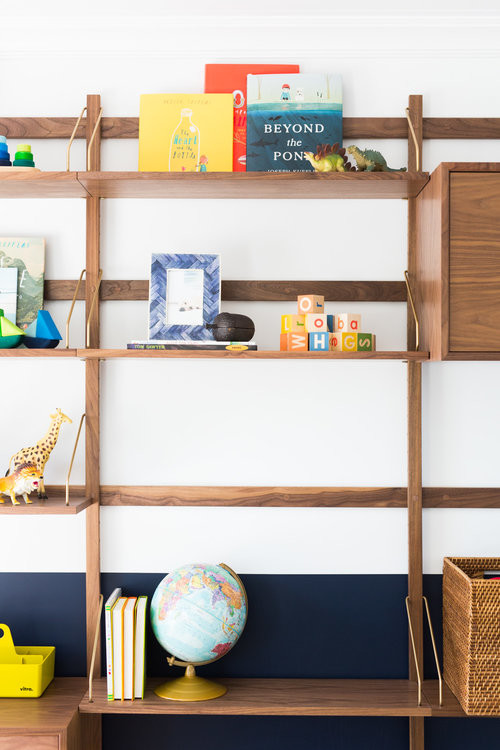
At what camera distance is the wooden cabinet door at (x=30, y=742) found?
170 cm

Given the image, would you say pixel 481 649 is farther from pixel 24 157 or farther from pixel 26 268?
pixel 24 157

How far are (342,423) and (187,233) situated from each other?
0.72m

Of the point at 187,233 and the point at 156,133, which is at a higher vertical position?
the point at 156,133

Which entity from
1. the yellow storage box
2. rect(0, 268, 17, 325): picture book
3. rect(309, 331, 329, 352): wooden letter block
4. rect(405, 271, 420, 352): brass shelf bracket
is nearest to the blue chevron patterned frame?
rect(309, 331, 329, 352): wooden letter block

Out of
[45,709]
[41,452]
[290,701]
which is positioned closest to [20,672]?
[45,709]

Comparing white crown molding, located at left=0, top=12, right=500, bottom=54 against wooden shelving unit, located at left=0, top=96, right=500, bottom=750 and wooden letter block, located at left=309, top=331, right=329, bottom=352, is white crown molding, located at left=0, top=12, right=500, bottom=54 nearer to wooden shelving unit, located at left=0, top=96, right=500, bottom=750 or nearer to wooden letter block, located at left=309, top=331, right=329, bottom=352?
wooden shelving unit, located at left=0, top=96, right=500, bottom=750

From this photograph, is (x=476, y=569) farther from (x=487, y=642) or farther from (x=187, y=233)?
(x=187, y=233)

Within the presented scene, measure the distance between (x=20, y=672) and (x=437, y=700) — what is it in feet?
3.67

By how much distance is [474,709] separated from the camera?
176cm

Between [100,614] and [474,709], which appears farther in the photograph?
[100,614]

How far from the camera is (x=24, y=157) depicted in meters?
1.88

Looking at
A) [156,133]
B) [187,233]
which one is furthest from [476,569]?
[156,133]

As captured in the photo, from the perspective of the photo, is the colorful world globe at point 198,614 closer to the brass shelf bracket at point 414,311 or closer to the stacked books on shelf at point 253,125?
the brass shelf bracket at point 414,311

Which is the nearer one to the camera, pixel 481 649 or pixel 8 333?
Result: pixel 481 649
